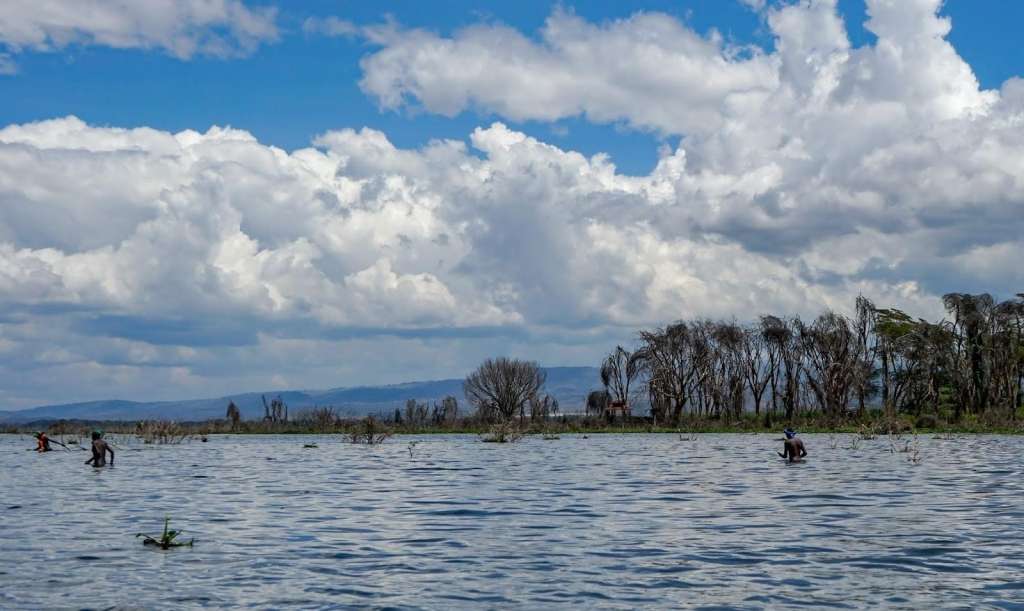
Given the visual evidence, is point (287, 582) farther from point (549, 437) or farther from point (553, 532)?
point (549, 437)

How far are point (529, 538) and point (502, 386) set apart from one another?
120m

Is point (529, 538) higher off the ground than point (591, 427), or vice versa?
point (591, 427)

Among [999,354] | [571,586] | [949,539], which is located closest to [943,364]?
[999,354]

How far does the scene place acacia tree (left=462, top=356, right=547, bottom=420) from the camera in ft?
470

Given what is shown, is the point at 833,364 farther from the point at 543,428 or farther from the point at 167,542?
the point at 167,542

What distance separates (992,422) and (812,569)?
87007 millimetres

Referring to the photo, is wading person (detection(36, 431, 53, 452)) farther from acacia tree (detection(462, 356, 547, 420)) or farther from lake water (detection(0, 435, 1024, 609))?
acacia tree (detection(462, 356, 547, 420))

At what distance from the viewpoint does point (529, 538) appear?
960 inches

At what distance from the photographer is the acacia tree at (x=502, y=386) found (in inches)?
5645

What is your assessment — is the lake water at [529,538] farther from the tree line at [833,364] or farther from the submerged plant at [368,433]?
the tree line at [833,364]

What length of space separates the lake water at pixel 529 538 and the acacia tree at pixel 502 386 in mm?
95431

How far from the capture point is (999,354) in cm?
12019

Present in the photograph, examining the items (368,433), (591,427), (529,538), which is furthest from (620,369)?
(529,538)

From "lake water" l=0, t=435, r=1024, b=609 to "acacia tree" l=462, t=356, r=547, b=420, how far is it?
313 ft
